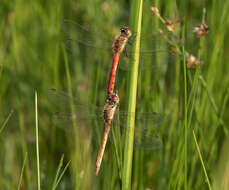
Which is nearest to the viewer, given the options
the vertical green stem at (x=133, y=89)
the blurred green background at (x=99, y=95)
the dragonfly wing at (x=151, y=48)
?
the vertical green stem at (x=133, y=89)

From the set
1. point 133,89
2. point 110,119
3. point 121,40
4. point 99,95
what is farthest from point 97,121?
point 99,95

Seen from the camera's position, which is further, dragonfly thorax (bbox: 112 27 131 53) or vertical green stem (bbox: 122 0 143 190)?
dragonfly thorax (bbox: 112 27 131 53)

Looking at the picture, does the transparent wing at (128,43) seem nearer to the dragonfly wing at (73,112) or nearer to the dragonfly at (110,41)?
the dragonfly at (110,41)

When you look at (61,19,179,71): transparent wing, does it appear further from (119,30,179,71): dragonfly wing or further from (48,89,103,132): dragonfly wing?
(48,89,103,132): dragonfly wing

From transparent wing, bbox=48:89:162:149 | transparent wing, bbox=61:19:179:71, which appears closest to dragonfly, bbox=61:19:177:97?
transparent wing, bbox=61:19:179:71

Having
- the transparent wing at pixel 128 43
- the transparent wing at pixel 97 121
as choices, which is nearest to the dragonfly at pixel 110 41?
the transparent wing at pixel 128 43

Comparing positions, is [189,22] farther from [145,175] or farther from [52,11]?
[145,175]

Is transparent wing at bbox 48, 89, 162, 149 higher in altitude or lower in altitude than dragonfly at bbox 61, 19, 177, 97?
lower
